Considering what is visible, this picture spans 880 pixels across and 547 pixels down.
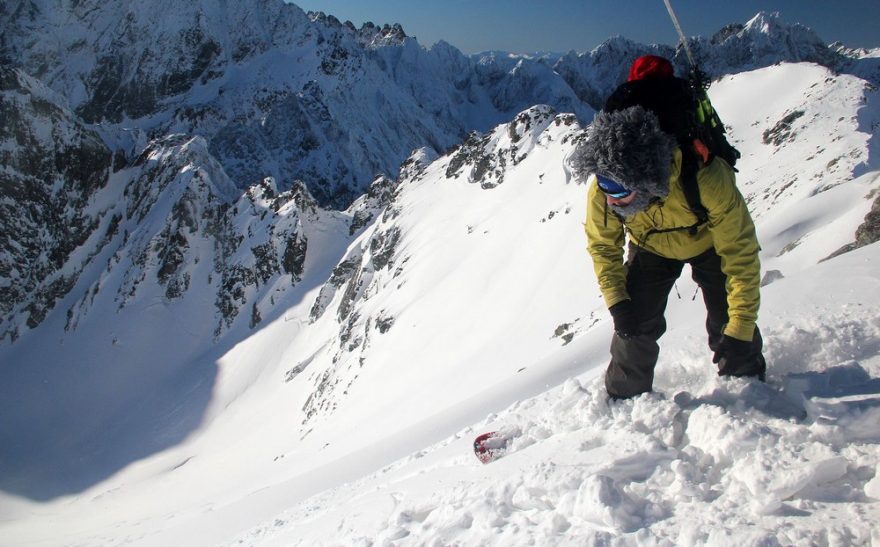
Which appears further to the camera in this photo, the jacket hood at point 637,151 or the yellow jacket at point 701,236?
the yellow jacket at point 701,236

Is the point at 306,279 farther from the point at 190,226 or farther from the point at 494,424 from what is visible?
the point at 494,424

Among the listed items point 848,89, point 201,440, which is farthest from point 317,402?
point 848,89

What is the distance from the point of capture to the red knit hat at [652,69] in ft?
10.9

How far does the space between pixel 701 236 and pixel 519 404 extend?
10.1 feet

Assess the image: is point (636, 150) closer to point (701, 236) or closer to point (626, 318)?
point (701, 236)

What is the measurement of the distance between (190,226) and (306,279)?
1452cm

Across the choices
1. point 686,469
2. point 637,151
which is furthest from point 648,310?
point 637,151

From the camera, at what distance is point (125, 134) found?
65938mm

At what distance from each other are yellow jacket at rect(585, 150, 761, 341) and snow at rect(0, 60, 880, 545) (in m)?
0.67

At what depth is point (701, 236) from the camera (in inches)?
145

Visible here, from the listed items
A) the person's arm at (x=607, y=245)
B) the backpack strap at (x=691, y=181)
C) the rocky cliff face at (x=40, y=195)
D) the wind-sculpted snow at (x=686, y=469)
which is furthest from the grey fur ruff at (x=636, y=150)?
the rocky cliff face at (x=40, y=195)

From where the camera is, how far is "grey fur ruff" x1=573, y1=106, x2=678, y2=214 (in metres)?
3.13

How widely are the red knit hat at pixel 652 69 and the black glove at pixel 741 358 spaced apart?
183 centimetres

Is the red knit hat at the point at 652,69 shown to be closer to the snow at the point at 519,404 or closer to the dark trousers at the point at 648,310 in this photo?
the dark trousers at the point at 648,310
